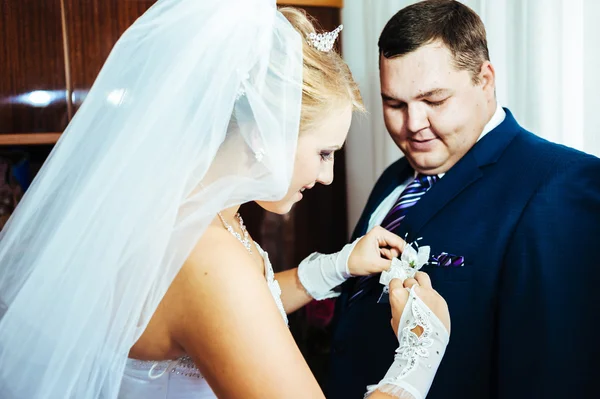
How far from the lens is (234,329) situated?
88 cm

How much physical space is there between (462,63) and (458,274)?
0.48m

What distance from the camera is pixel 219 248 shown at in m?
0.93

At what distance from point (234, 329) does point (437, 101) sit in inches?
30.4

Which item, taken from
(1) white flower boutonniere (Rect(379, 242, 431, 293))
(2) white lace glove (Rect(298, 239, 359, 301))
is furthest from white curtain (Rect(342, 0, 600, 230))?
(2) white lace glove (Rect(298, 239, 359, 301))

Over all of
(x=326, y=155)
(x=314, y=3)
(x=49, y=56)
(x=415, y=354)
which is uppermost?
(x=314, y=3)

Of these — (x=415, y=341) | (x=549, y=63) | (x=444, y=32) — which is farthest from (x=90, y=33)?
(x=415, y=341)

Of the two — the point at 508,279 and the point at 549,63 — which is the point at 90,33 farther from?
the point at 508,279

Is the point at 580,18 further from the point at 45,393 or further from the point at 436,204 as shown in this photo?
the point at 45,393

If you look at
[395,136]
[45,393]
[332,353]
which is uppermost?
[395,136]

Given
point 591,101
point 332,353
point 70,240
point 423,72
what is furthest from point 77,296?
point 591,101

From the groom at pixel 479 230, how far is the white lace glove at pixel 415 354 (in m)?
0.24

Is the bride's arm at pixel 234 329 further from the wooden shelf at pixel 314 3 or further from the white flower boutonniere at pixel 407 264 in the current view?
the wooden shelf at pixel 314 3

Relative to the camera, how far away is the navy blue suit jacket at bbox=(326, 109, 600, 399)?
115 cm

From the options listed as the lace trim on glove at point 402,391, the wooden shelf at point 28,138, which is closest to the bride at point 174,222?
the lace trim on glove at point 402,391
